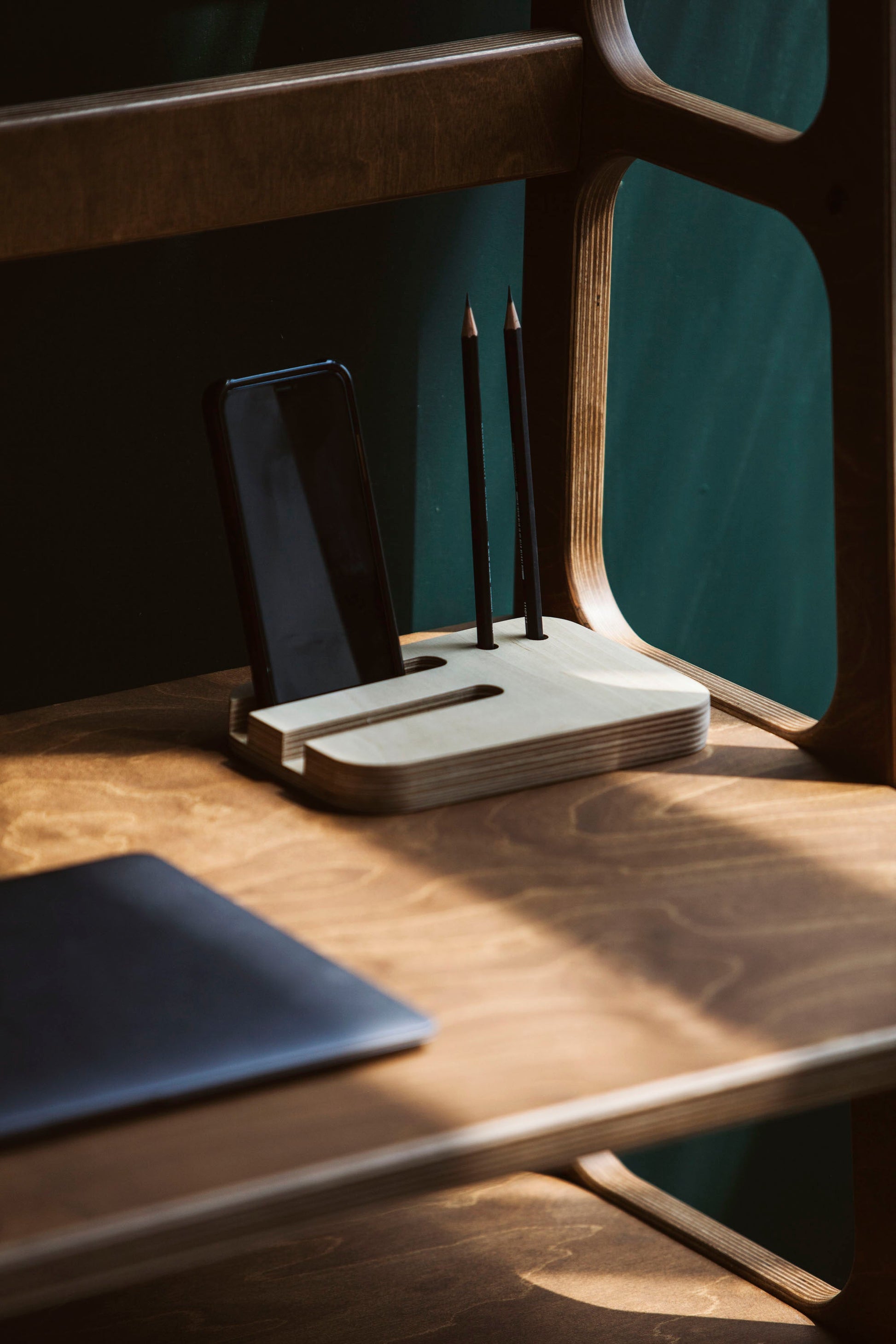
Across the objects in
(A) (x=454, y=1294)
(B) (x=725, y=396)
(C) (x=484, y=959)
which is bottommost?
(A) (x=454, y=1294)

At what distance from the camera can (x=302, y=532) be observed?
3.39 ft

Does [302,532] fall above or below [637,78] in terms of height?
below

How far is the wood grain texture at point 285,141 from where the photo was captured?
3.20 ft

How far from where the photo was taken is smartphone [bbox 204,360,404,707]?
1.01 meters

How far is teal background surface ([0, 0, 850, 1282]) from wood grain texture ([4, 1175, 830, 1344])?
0.45m

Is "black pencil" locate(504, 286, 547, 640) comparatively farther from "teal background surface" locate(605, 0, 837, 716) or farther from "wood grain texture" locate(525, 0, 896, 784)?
"teal background surface" locate(605, 0, 837, 716)

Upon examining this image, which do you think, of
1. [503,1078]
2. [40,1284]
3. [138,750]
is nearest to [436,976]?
[503,1078]

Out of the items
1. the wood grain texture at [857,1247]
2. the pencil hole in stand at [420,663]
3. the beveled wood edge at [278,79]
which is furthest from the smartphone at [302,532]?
the wood grain texture at [857,1247]

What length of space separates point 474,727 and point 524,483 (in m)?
0.18

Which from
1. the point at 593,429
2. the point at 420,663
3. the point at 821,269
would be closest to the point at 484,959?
the point at 420,663

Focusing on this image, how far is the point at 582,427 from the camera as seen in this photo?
3.96 feet

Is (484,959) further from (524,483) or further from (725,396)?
(725,396)

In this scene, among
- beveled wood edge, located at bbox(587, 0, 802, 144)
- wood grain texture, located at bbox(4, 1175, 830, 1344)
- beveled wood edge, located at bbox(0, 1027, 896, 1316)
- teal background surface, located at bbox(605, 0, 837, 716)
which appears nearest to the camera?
beveled wood edge, located at bbox(0, 1027, 896, 1316)

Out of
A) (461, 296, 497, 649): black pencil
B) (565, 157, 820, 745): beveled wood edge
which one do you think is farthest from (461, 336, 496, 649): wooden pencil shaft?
(565, 157, 820, 745): beveled wood edge
